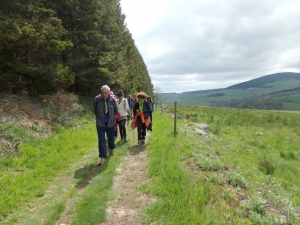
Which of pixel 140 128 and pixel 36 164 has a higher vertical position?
pixel 140 128

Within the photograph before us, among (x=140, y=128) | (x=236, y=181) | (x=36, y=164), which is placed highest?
(x=140, y=128)

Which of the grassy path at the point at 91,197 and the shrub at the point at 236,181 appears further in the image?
the shrub at the point at 236,181

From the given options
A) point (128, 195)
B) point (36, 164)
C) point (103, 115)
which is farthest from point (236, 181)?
point (36, 164)

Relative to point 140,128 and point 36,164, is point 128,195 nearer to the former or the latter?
point 36,164

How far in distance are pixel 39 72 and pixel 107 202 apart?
789 centimetres

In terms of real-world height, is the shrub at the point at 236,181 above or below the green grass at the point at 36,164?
below

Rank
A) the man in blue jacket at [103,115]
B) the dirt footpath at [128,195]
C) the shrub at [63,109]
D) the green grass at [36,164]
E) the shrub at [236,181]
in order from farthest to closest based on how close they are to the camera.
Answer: the shrub at [63,109]
the man in blue jacket at [103,115]
the shrub at [236,181]
the green grass at [36,164]
the dirt footpath at [128,195]

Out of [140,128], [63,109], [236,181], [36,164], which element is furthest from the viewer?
[63,109]

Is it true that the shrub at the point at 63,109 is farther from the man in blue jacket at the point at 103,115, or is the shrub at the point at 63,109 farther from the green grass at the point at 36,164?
the man in blue jacket at the point at 103,115

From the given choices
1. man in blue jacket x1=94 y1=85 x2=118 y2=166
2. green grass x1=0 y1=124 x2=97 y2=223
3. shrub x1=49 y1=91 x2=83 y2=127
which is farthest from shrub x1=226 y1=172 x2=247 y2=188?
shrub x1=49 y1=91 x2=83 y2=127

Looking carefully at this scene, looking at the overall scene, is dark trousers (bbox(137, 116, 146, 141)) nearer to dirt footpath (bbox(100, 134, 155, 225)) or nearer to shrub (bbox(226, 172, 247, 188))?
dirt footpath (bbox(100, 134, 155, 225))

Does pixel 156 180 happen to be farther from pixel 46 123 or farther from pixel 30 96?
pixel 30 96

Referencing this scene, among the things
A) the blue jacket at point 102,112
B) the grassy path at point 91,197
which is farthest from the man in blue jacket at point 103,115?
the grassy path at point 91,197

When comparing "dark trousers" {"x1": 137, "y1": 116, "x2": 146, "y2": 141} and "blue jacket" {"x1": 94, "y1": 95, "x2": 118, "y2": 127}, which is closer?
"blue jacket" {"x1": 94, "y1": 95, "x2": 118, "y2": 127}
